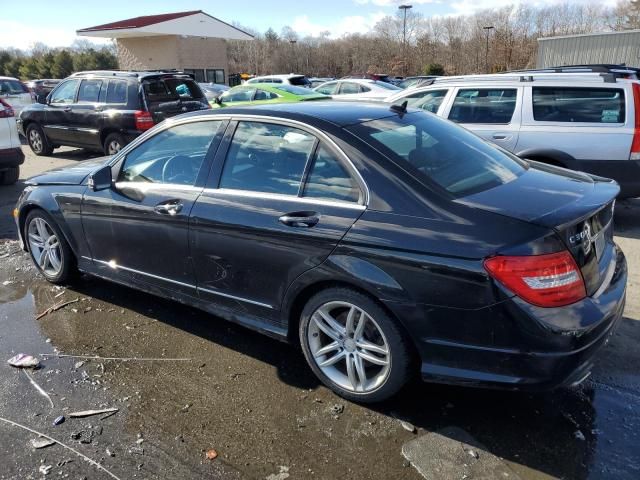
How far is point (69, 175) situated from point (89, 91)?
292 inches

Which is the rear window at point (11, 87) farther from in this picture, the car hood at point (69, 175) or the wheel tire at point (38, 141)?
the car hood at point (69, 175)

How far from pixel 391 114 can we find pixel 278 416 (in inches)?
79.1

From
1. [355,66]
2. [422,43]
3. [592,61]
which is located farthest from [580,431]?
[355,66]

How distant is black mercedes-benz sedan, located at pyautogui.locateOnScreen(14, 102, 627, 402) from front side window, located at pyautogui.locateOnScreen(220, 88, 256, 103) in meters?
10.8

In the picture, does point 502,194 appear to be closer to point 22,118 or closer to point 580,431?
point 580,431

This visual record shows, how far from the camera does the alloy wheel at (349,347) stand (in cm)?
296

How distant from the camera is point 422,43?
53.2 meters

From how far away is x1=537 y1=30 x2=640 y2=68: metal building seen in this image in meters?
27.9

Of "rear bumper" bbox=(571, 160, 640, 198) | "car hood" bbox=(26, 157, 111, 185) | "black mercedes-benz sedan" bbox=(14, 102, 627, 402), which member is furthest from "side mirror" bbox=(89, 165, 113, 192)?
"rear bumper" bbox=(571, 160, 640, 198)

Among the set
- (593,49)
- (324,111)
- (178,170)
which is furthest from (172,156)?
(593,49)

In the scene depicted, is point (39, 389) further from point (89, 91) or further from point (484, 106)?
point (89, 91)

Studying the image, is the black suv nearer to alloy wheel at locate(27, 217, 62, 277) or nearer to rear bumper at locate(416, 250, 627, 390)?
alloy wheel at locate(27, 217, 62, 277)

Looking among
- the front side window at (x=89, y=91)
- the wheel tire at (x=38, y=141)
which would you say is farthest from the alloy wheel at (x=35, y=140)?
the front side window at (x=89, y=91)

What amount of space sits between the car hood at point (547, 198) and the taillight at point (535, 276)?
0.62 feet
